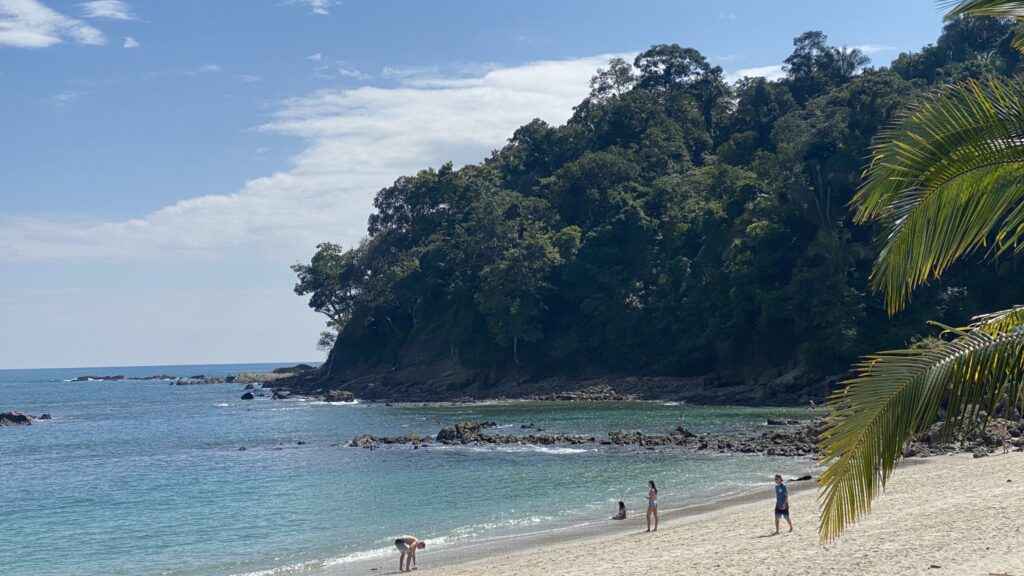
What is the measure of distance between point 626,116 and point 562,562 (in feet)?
265

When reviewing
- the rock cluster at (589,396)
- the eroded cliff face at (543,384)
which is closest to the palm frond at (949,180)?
the eroded cliff face at (543,384)

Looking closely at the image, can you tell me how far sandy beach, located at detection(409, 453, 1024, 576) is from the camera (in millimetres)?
13594

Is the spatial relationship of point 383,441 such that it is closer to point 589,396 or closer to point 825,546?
point 589,396

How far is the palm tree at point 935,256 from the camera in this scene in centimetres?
561

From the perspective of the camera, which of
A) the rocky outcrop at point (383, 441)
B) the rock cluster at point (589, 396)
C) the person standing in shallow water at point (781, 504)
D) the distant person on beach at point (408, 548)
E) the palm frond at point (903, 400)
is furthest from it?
the rock cluster at point (589, 396)

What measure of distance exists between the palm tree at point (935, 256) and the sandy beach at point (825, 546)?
7.21 m

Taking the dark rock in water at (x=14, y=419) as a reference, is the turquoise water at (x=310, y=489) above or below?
above

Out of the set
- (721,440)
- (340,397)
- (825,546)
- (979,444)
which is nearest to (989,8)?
(825,546)

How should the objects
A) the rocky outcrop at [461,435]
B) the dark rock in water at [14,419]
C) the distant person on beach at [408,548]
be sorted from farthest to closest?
the dark rock in water at [14,419], the rocky outcrop at [461,435], the distant person on beach at [408,548]

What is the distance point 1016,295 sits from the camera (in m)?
49.3

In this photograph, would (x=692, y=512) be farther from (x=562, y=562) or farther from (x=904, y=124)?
→ (x=904, y=124)

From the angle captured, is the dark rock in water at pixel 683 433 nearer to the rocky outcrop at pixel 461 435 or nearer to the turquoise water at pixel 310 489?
the turquoise water at pixel 310 489

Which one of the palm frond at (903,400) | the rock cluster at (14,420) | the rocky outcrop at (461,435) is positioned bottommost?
the rock cluster at (14,420)

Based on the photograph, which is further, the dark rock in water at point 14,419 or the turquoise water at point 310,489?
the dark rock in water at point 14,419
